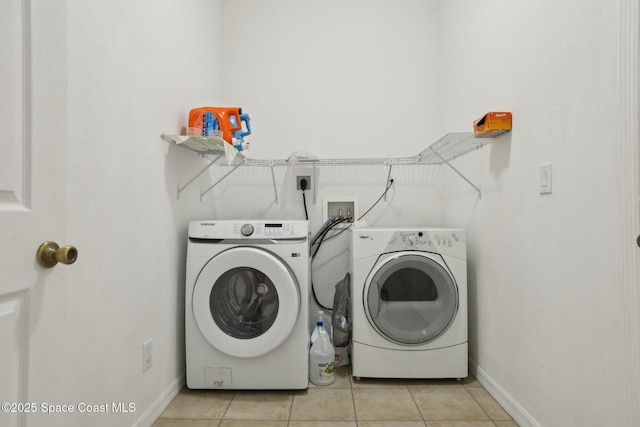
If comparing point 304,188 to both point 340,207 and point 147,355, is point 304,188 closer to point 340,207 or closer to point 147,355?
point 340,207

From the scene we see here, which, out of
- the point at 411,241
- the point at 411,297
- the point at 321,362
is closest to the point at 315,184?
the point at 411,241

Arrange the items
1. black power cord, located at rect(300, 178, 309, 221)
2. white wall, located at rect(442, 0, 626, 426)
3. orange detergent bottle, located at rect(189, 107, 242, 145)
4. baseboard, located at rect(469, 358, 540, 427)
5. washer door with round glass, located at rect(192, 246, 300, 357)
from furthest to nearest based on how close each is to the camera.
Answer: black power cord, located at rect(300, 178, 309, 221) < orange detergent bottle, located at rect(189, 107, 242, 145) < washer door with round glass, located at rect(192, 246, 300, 357) < baseboard, located at rect(469, 358, 540, 427) < white wall, located at rect(442, 0, 626, 426)

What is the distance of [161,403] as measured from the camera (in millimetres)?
1561

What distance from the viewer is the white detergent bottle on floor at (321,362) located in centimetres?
182

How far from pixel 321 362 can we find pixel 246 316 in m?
0.48

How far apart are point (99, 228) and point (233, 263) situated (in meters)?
0.66

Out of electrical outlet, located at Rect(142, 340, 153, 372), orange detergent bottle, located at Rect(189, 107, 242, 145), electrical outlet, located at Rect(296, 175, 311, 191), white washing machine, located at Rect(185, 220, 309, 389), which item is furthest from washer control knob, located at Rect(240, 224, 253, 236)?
electrical outlet, located at Rect(296, 175, 311, 191)

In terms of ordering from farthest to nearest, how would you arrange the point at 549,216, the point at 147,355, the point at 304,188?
the point at 304,188 < the point at 147,355 < the point at 549,216

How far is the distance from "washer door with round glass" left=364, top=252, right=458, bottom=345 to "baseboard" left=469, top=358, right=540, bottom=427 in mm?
329

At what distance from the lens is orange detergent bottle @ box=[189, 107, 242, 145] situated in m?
1.76

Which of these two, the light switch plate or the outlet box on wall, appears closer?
the light switch plate

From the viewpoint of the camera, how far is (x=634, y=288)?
3.01 ft

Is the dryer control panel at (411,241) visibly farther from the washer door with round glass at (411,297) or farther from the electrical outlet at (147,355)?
the electrical outlet at (147,355)

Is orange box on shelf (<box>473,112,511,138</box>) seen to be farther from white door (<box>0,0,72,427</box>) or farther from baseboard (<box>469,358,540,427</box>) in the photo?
white door (<box>0,0,72,427</box>)
